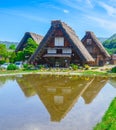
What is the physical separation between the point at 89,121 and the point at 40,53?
35.2 meters

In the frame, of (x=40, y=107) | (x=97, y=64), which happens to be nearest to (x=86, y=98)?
(x=40, y=107)

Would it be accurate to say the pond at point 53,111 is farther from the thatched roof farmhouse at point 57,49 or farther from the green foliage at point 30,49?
the green foliage at point 30,49

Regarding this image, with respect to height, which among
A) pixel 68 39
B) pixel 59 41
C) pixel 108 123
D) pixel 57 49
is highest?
pixel 68 39

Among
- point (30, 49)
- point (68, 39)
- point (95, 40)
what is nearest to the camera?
point (68, 39)

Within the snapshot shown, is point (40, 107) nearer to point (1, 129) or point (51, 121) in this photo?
point (51, 121)

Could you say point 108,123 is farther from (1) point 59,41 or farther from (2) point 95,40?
(2) point 95,40

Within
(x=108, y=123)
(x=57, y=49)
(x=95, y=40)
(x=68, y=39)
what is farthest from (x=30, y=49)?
(x=108, y=123)

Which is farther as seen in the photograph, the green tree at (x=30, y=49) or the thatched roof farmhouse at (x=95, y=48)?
the thatched roof farmhouse at (x=95, y=48)

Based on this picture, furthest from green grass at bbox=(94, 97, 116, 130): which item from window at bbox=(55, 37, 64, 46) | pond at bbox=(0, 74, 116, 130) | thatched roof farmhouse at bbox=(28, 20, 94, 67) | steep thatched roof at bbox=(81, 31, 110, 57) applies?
steep thatched roof at bbox=(81, 31, 110, 57)

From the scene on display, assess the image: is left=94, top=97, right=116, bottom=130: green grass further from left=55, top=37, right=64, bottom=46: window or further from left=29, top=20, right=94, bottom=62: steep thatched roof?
left=55, top=37, right=64, bottom=46: window

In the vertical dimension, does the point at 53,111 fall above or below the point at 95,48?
below

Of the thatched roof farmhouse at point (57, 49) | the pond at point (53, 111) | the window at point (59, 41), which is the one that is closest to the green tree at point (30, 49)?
the thatched roof farmhouse at point (57, 49)

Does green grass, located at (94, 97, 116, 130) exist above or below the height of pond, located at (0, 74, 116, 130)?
above

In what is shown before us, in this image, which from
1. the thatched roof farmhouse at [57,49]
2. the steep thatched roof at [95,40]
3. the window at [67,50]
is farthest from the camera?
the steep thatched roof at [95,40]
